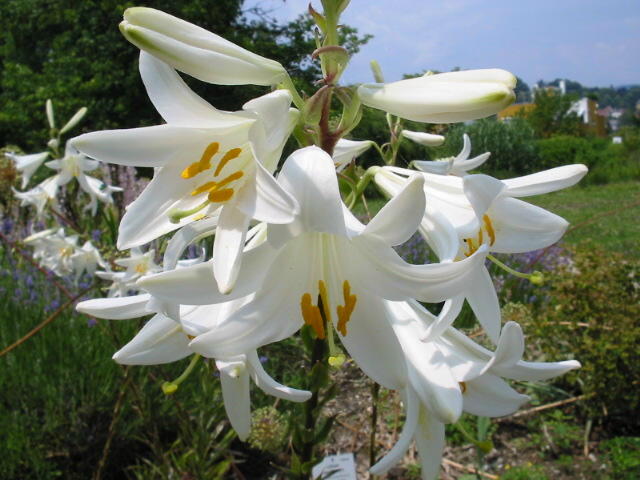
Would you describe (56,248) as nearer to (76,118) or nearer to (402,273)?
(76,118)

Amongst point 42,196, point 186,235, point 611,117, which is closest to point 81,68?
point 42,196

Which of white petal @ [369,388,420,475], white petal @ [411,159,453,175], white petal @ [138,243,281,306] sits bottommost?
white petal @ [369,388,420,475]

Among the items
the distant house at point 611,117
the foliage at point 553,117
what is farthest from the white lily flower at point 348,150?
the distant house at point 611,117

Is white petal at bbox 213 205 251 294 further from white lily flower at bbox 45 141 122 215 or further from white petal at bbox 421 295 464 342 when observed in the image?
white lily flower at bbox 45 141 122 215

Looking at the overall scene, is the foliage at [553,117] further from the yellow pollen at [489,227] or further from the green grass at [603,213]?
the yellow pollen at [489,227]

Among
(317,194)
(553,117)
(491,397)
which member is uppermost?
(317,194)

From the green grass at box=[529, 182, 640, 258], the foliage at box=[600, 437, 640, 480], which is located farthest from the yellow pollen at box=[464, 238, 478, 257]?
the green grass at box=[529, 182, 640, 258]

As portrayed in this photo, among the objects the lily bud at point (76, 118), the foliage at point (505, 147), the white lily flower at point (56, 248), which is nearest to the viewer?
the lily bud at point (76, 118)
